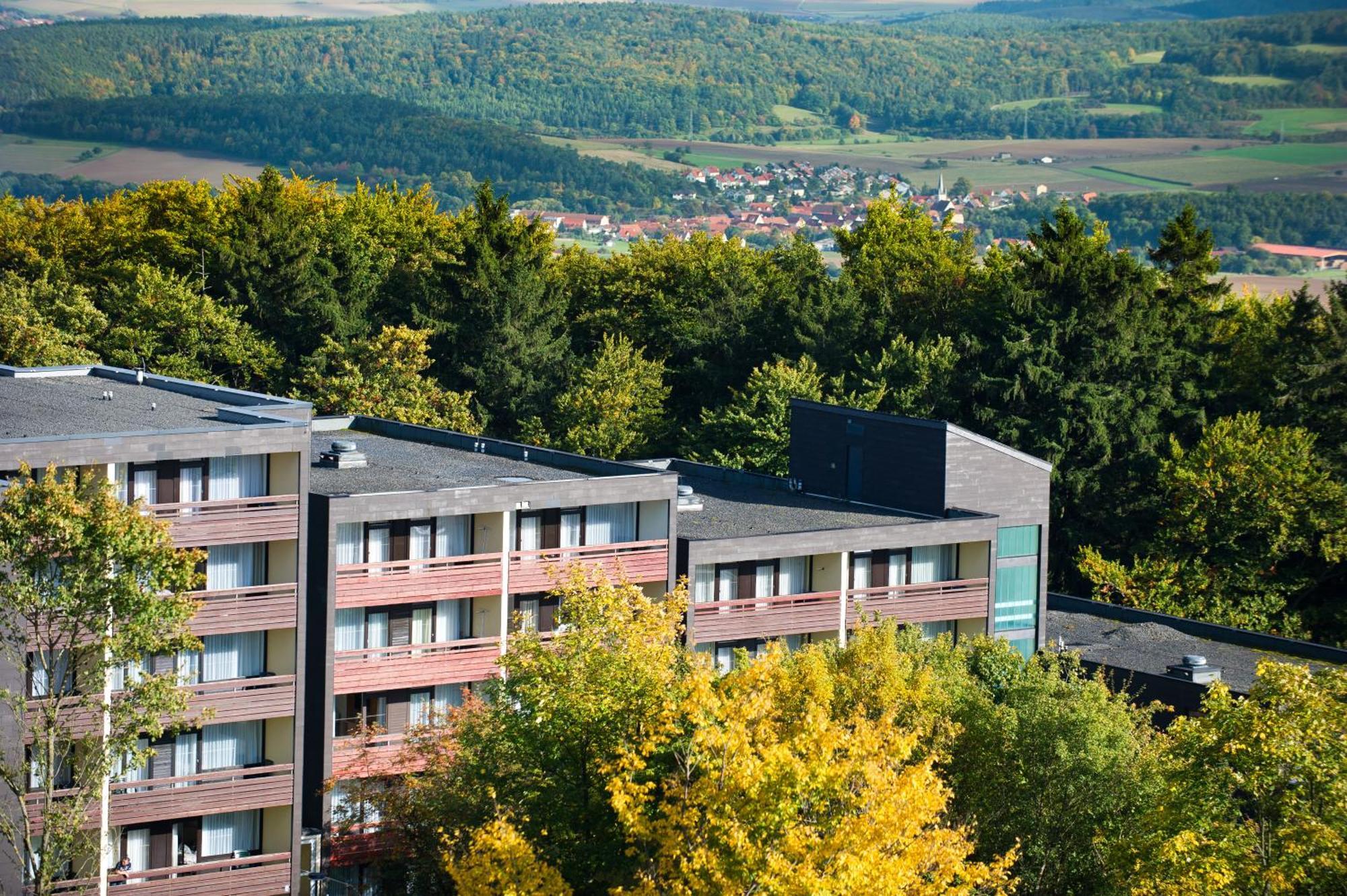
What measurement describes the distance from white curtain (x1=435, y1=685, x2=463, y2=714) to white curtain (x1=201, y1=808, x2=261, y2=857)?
6.05 metres

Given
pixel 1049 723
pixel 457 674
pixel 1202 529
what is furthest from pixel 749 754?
pixel 1202 529

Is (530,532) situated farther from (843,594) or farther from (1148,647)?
(1148,647)

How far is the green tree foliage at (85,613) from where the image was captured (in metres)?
43.7

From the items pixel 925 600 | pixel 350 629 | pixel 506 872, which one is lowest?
pixel 925 600

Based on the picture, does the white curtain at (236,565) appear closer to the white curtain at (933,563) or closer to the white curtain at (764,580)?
the white curtain at (764,580)

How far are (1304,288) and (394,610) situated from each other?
6672 centimetres

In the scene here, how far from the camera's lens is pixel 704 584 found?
66.4 metres

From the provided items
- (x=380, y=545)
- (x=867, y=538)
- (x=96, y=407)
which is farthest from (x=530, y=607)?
(x=96, y=407)

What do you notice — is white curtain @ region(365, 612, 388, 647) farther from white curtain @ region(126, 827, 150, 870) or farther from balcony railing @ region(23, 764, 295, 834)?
white curtain @ region(126, 827, 150, 870)

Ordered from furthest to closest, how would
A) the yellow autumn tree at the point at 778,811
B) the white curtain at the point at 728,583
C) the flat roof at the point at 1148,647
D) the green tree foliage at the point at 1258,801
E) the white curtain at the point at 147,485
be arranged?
the flat roof at the point at 1148,647
the white curtain at the point at 728,583
the white curtain at the point at 147,485
the green tree foliage at the point at 1258,801
the yellow autumn tree at the point at 778,811

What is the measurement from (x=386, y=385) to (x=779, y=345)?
24.0 meters

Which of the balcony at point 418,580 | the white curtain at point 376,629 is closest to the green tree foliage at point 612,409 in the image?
the balcony at point 418,580

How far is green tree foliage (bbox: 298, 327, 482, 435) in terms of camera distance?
106 meters

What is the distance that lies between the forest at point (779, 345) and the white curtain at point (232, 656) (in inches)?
1823
